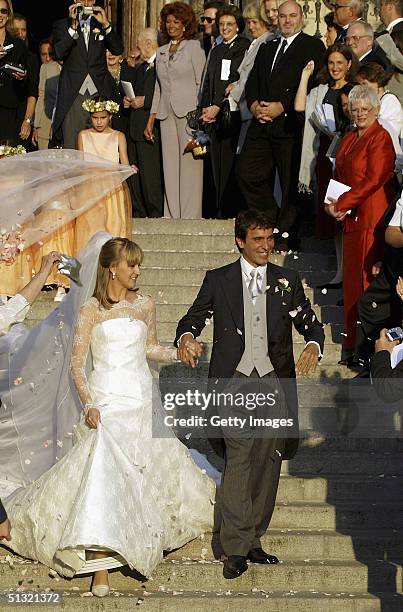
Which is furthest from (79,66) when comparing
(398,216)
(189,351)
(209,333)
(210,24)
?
(189,351)

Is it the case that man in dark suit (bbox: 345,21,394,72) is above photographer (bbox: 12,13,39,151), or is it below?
above

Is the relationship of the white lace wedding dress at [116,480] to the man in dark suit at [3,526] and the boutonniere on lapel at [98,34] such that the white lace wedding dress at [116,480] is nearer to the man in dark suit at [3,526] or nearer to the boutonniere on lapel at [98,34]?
the man in dark suit at [3,526]

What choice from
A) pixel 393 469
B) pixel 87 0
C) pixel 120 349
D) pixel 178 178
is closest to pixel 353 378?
pixel 393 469

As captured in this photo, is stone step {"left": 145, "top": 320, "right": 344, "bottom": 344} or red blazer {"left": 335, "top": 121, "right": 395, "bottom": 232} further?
stone step {"left": 145, "top": 320, "right": 344, "bottom": 344}

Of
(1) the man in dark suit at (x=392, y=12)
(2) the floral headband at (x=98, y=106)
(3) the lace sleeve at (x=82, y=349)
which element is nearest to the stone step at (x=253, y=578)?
(3) the lace sleeve at (x=82, y=349)

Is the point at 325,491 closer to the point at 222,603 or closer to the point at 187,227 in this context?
the point at 222,603

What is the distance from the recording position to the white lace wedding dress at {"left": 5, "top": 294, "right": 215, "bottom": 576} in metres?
8.88

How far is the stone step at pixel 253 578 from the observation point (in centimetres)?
905

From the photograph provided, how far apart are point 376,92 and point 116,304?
3.45 meters

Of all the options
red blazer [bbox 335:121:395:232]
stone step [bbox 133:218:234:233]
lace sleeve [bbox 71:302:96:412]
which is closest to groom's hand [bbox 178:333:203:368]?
lace sleeve [bbox 71:302:96:412]

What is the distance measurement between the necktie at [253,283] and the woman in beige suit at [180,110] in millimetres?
4972

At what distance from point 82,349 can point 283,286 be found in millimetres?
1237

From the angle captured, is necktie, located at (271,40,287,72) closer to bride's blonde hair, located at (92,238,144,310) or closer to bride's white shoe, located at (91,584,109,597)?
bride's blonde hair, located at (92,238,144,310)

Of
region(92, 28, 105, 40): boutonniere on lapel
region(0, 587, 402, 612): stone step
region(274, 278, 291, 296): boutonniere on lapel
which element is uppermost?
region(92, 28, 105, 40): boutonniere on lapel
